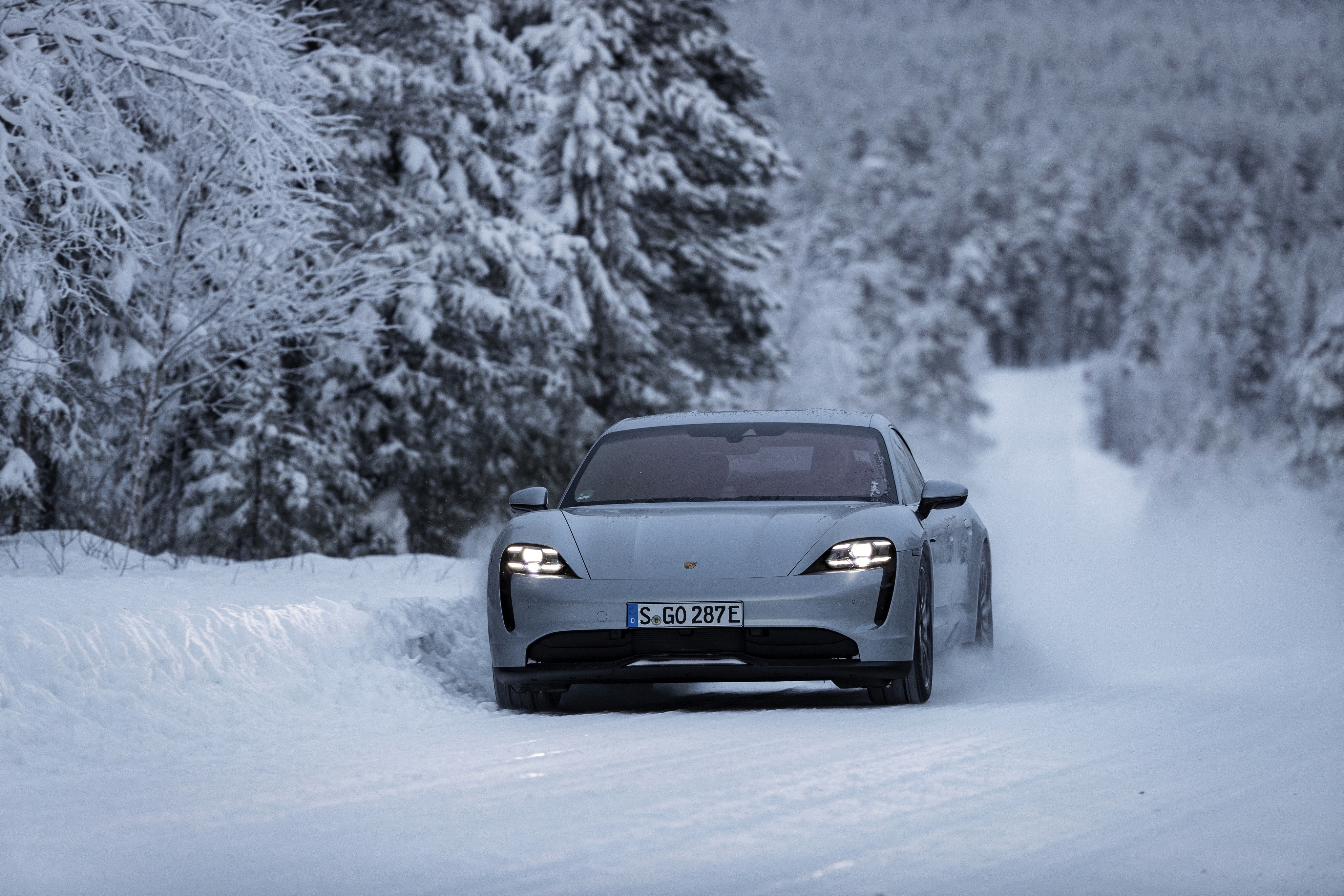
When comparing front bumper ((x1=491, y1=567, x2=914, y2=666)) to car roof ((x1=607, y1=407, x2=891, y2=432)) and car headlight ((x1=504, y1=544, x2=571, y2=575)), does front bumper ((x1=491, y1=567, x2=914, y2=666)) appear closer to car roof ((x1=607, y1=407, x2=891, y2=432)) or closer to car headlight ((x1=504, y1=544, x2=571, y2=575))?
car headlight ((x1=504, y1=544, x2=571, y2=575))

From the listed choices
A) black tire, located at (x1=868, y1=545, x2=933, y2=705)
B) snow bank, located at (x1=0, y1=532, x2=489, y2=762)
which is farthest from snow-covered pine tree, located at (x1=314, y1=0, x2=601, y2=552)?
black tire, located at (x1=868, y1=545, x2=933, y2=705)

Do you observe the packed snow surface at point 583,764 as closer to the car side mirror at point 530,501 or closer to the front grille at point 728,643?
the front grille at point 728,643

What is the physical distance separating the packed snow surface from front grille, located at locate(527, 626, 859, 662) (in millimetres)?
304

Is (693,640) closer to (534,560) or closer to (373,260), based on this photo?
(534,560)

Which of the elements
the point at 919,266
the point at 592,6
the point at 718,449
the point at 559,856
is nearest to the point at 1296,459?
the point at 592,6

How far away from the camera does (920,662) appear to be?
7.63m

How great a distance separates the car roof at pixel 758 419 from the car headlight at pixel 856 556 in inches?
59.3

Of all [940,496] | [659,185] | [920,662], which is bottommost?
[920,662]

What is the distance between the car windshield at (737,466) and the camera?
27.0 feet

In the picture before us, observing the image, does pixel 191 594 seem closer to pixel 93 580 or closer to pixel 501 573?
pixel 93 580

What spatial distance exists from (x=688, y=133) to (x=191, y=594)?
2268 cm

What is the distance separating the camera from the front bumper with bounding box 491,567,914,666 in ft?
23.3

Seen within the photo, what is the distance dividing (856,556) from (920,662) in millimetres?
719

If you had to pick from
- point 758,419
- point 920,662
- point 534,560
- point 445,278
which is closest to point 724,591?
point 534,560
